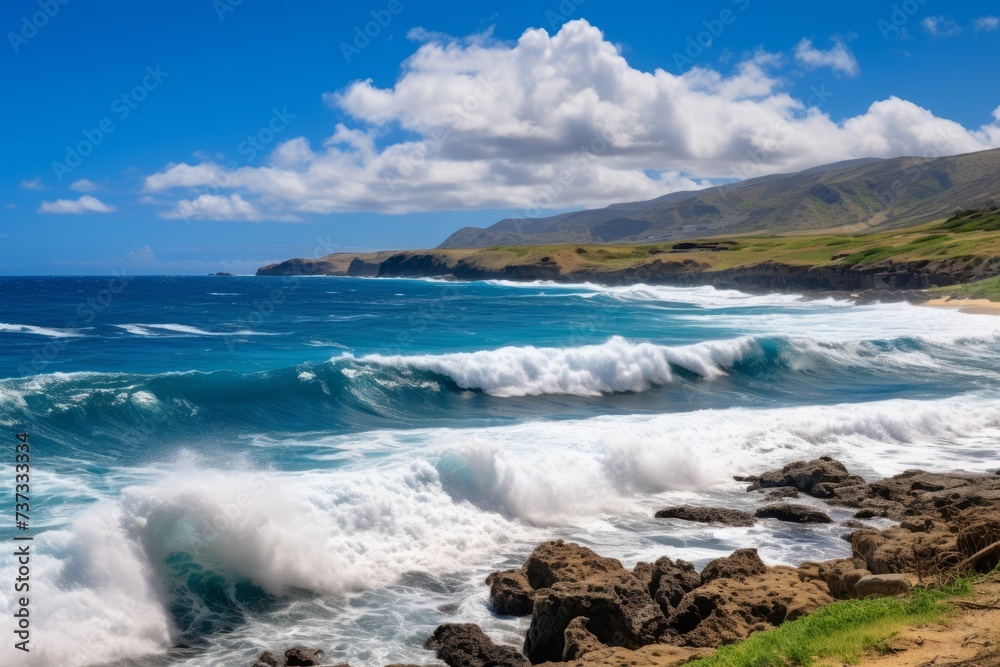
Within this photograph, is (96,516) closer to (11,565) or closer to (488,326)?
(11,565)

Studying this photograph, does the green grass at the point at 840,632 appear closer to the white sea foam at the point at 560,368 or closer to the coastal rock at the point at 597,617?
the coastal rock at the point at 597,617

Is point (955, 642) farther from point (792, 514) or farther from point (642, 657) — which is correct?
point (792, 514)

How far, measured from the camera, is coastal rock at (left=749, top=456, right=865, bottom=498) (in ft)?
51.8

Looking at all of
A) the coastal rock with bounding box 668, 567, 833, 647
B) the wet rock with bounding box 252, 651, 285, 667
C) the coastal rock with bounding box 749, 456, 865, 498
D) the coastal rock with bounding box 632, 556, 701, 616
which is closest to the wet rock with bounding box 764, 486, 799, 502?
the coastal rock with bounding box 749, 456, 865, 498

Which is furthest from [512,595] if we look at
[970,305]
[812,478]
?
[970,305]

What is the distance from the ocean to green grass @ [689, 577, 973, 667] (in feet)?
11.0

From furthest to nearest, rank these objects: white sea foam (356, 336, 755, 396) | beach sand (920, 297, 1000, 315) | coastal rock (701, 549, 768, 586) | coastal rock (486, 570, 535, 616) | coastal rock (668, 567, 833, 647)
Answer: beach sand (920, 297, 1000, 315)
white sea foam (356, 336, 755, 396)
coastal rock (486, 570, 535, 616)
coastal rock (701, 549, 768, 586)
coastal rock (668, 567, 833, 647)

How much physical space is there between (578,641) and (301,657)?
312 centimetres

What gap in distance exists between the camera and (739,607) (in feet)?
29.2

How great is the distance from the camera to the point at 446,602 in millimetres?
10828

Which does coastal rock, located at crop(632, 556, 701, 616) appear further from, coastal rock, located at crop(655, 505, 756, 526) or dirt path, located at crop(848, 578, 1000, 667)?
coastal rock, located at crop(655, 505, 756, 526)

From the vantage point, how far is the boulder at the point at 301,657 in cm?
893

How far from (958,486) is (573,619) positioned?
9983 mm

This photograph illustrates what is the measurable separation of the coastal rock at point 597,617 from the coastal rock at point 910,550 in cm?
271
